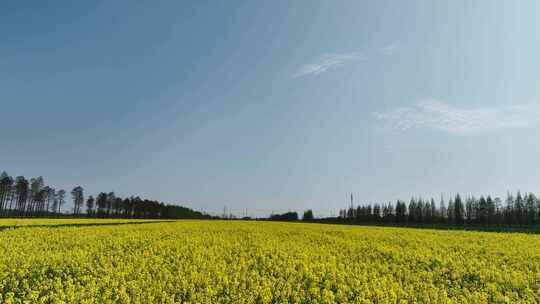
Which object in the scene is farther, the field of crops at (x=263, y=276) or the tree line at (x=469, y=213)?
the tree line at (x=469, y=213)

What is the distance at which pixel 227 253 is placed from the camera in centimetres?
1588

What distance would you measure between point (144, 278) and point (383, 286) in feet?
29.3

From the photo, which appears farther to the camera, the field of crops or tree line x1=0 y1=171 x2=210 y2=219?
tree line x1=0 y1=171 x2=210 y2=219

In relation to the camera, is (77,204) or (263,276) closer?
(263,276)

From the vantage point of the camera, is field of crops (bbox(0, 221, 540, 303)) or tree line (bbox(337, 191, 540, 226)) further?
tree line (bbox(337, 191, 540, 226))

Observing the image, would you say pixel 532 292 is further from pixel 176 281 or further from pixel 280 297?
pixel 176 281

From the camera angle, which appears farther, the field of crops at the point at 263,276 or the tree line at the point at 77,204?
the tree line at the point at 77,204

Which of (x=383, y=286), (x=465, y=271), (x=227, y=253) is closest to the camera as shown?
(x=383, y=286)

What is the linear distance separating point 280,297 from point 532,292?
943cm

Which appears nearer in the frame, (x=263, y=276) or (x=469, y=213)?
(x=263, y=276)

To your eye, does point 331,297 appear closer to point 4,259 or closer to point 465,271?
point 465,271

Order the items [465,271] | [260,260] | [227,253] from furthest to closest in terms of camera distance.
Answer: [227,253]
[260,260]
[465,271]

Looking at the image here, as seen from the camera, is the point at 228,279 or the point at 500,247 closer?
the point at 228,279

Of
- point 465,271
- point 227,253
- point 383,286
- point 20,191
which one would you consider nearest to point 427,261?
point 465,271
